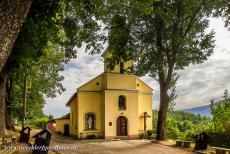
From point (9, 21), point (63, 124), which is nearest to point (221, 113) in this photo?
point (9, 21)

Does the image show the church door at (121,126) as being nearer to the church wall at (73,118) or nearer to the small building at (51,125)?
the church wall at (73,118)

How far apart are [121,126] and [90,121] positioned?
3.51 meters

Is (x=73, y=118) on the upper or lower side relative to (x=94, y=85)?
lower

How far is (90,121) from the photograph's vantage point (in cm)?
3538

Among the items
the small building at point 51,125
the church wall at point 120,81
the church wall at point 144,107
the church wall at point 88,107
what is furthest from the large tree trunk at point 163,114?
the small building at point 51,125

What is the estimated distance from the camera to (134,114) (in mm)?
36125

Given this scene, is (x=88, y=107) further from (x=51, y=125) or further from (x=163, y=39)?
(x=51, y=125)

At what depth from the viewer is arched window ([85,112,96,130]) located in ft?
115

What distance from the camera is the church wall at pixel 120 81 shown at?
35.7 m

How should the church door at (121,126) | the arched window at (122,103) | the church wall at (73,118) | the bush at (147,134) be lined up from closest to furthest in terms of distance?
the bush at (147,134) → the church door at (121,126) → the arched window at (122,103) → the church wall at (73,118)

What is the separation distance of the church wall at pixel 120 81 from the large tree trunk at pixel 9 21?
30446mm

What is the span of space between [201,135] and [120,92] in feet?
58.0

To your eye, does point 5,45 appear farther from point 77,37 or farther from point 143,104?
point 143,104

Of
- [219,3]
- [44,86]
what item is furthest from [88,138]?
[219,3]
